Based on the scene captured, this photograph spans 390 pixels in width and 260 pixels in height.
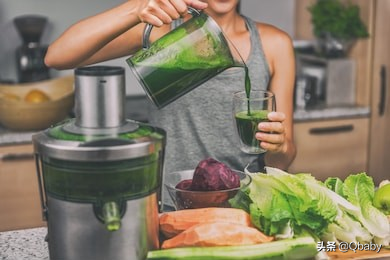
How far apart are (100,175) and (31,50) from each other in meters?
2.07

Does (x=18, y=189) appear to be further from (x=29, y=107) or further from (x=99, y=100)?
(x=99, y=100)

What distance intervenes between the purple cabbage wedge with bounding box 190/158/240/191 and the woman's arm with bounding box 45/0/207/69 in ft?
1.03

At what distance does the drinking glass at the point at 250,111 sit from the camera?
142cm

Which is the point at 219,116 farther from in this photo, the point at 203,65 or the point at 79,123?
the point at 79,123

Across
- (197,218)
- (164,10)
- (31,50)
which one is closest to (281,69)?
(164,10)

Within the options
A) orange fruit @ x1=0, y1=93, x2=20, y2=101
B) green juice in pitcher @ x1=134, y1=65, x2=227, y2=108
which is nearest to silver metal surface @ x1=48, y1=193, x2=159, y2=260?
green juice in pitcher @ x1=134, y1=65, x2=227, y2=108

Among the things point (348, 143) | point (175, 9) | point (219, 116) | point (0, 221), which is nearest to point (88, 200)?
point (175, 9)

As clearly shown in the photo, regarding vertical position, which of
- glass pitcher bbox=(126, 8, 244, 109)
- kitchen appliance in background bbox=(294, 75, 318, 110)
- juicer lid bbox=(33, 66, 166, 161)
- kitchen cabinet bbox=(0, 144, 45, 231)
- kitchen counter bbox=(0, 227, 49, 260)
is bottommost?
kitchen cabinet bbox=(0, 144, 45, 231)

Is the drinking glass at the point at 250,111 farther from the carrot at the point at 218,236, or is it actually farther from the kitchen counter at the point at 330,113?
the kitchen counter at the point at 330,113

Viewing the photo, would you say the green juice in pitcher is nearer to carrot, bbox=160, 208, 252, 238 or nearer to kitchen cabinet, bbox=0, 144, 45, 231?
carrot, bbox=160, 208, 252, 238

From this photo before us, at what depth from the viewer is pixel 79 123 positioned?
3.84 feet

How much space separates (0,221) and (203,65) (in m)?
1.75

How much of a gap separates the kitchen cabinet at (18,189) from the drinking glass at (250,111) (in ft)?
4.86

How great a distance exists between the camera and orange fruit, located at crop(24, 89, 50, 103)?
2727mm
